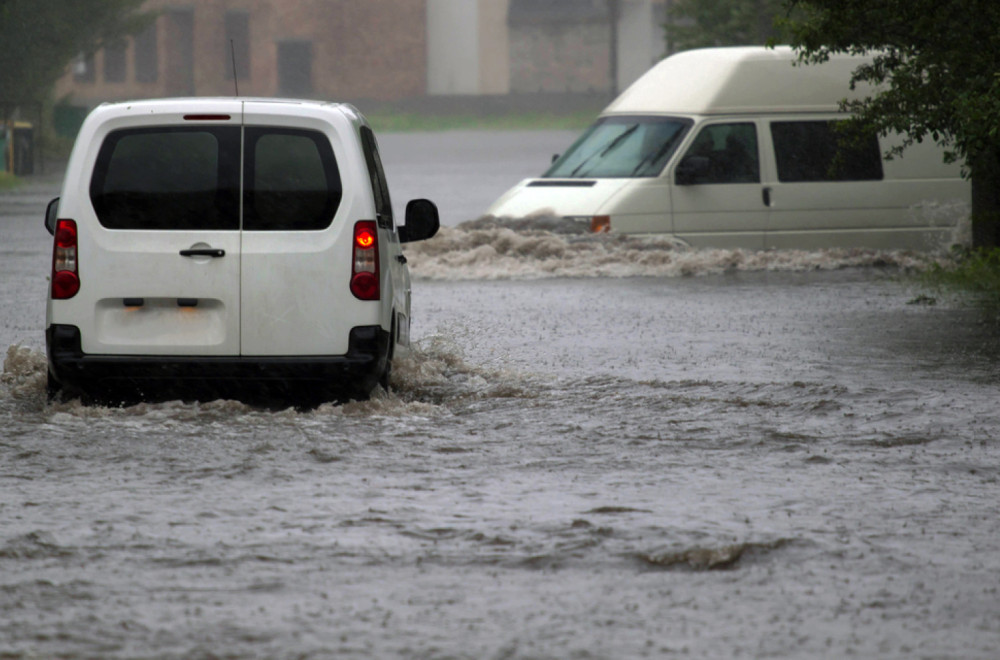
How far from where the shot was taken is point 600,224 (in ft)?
58.1

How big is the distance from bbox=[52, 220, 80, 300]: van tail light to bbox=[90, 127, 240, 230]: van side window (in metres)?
0.24

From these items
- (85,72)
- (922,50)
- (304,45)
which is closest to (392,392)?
(922,50)

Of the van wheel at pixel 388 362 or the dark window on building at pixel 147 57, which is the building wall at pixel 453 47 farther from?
the van wheel at pixel 388 362

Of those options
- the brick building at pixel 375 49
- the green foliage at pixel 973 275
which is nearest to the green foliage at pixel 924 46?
the green foliage at pixel 973 275

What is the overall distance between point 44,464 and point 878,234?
41.8 ft

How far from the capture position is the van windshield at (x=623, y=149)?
18.0 m

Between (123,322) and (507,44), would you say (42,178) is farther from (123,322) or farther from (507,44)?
(507,44)

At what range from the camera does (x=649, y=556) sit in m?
5.88

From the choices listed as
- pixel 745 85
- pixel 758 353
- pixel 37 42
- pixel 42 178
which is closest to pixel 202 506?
pixel 758 353

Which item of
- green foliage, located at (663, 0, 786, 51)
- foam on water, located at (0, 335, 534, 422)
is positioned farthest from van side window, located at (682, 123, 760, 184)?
green foliage, located at (663, 0, 786, 51)

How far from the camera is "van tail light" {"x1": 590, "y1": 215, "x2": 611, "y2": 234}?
17.6 meters

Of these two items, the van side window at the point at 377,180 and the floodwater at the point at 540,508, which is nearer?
the floodwater at the point at 540,508

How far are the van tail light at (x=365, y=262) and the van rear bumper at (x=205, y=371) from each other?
18cm

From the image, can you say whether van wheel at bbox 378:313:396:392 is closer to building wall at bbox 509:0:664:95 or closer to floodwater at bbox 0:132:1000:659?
floodwater at bbox 0:132:1000:659
